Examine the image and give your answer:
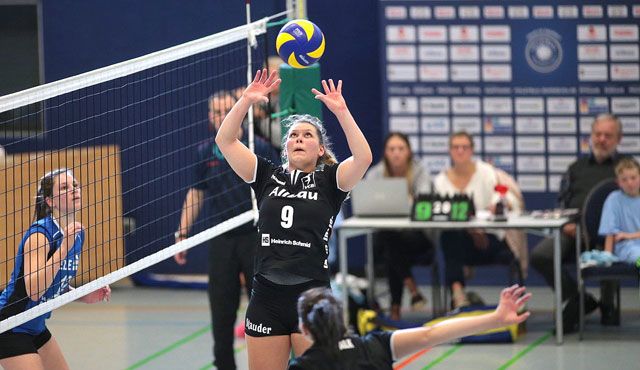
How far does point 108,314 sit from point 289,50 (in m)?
5.68

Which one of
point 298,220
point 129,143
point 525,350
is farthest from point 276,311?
point 129,143

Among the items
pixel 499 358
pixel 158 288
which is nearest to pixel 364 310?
pixel 499 358

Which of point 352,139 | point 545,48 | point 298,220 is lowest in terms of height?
point 298,220

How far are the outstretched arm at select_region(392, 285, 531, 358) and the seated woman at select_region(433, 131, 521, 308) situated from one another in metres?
5.82

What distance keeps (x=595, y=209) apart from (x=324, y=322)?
21.7 ft

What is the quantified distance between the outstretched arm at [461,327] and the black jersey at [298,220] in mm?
1248

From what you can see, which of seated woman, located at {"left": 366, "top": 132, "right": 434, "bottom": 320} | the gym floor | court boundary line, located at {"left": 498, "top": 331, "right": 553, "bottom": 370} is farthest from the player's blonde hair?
seated woman, located at {"left": 366, "top": 132, "right": 434, "bottom": 320}

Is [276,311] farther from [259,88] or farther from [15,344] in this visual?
[15,344]

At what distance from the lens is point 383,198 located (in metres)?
11.2

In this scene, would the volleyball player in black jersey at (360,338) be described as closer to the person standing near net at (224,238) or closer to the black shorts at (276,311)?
the black shorts at (276,311)

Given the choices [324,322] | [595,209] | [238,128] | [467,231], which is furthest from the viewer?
[467,231]

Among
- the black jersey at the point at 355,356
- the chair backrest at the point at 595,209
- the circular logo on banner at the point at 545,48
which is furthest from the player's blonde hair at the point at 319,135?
the circular logo on banner at the point at 545,48

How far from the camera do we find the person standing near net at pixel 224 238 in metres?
8.74

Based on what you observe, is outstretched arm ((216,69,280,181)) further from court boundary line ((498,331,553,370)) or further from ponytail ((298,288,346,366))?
court boundary line ((498,331,553,370))
